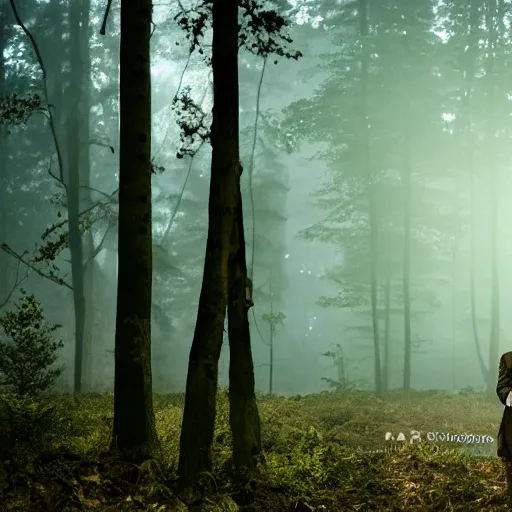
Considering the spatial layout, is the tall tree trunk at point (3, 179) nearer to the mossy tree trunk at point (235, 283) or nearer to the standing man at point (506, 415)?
the mossy tree trunk at point (235, 283)

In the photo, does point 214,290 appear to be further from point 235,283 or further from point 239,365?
point 239,365

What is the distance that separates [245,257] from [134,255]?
1441 millimetres

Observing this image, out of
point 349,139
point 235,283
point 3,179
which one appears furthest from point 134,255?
point 3,179

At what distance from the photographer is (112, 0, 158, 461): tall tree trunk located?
6016 mm

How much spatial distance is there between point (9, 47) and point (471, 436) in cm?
2418

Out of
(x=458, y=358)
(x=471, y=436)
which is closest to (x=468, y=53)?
(x=471, y=436)

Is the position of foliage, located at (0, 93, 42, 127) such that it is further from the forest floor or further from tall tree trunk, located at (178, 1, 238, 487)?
the forest floor

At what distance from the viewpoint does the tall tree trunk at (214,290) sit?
555cm

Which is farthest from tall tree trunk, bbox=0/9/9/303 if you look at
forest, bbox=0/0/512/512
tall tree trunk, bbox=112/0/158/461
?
tall tree trunk, bbox=112/0/158/461

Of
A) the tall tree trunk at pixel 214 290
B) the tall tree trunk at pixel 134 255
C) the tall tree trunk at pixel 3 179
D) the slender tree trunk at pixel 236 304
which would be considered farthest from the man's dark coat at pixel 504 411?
the tall tree trunk at pixel 3 179

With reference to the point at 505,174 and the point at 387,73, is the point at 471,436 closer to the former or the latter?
the point at 387,73

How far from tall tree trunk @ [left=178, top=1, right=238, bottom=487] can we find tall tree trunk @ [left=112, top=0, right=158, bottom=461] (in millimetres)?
665

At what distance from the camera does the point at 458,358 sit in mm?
45500

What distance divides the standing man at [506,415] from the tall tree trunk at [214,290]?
10.4ft
